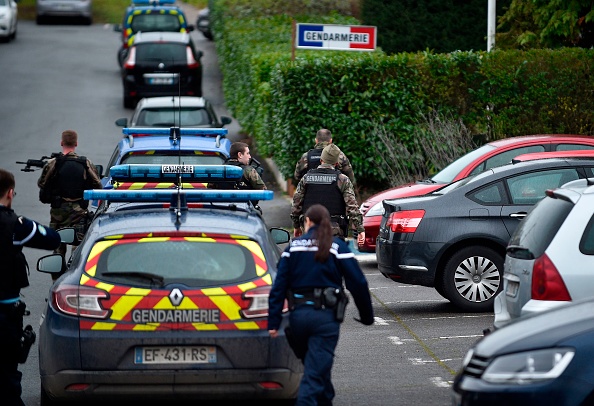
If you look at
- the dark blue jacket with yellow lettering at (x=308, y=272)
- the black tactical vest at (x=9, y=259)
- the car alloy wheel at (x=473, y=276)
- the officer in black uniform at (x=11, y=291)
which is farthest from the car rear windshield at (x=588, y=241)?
the car alloy wheel at (x=473, y=276)

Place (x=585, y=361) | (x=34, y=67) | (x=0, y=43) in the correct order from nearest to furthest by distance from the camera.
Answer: (x=585, y=361)
(x=34, y=67)
(x=0, y=43)

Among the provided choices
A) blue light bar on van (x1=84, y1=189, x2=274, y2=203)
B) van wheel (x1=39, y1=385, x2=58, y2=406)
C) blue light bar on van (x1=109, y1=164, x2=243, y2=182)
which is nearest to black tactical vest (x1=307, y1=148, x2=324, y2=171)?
blue light bar on van (x1=109, y1=164, x2=243, y2=182)

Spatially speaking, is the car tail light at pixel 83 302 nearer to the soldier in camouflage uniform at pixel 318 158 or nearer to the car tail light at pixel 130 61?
the soldier in camouflage uniform at pixel 318 158

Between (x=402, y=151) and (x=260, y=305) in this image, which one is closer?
(x=260, y=305)

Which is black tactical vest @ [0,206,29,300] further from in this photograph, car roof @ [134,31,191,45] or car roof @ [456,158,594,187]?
car roof @ [134,31,191,45]

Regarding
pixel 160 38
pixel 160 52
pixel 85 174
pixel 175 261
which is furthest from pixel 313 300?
pixel 160 38

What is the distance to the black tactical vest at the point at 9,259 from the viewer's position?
7.52m

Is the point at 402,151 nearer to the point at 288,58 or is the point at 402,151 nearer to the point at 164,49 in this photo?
the point at 288,58

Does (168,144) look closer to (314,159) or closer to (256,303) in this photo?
(314,159)

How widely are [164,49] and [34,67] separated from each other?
928 centimetres

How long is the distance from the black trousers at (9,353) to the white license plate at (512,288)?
329cm

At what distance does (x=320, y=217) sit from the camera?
7.29 meters

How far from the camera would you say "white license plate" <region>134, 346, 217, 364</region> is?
727cm

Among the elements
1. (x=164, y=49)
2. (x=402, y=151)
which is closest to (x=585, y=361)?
(x=402, y=151)
